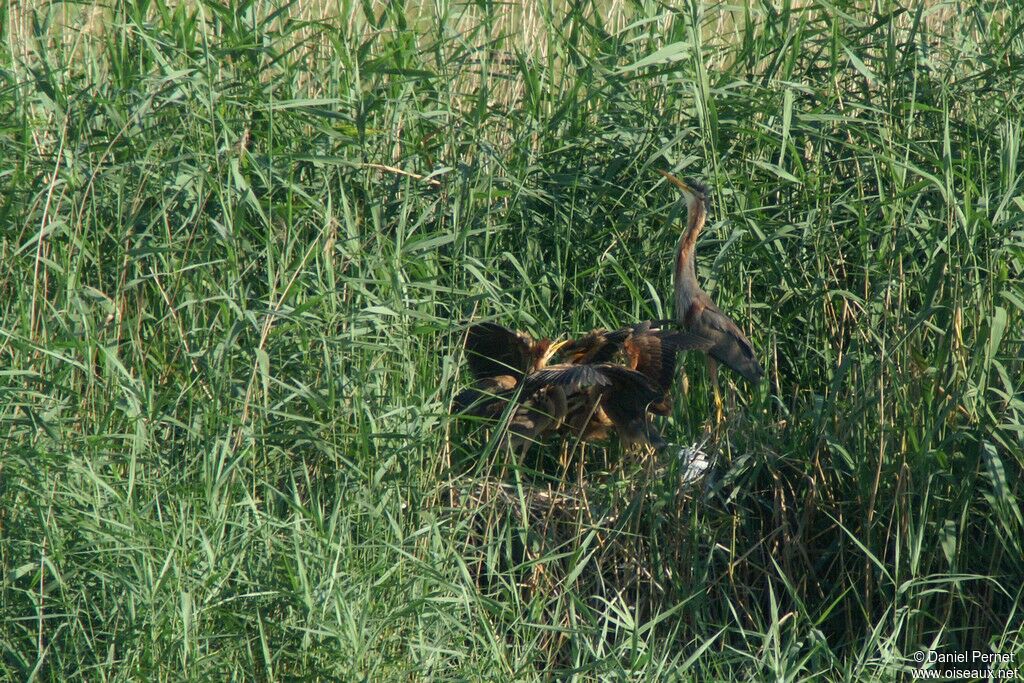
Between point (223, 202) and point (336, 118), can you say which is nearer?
point (223, 202)

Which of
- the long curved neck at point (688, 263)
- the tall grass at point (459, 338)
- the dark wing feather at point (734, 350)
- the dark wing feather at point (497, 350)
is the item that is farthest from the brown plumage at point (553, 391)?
the long curved neck at point (688, 263)

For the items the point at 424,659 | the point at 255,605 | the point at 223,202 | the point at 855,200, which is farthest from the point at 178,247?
the point at 855,200

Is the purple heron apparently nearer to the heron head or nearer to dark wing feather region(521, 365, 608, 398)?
the heron head

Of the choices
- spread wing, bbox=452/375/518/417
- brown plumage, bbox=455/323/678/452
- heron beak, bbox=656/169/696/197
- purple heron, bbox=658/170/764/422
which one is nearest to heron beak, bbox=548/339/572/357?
brown plumage, bbox=455/323/678/452

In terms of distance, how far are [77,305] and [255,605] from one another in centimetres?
116

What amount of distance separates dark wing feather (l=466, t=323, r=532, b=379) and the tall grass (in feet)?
0.23

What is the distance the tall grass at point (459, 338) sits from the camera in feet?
10.0

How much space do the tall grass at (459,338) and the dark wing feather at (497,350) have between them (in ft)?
0.23

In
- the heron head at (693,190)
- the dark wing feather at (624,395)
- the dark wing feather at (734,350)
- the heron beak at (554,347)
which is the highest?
the heron head at (693,190)

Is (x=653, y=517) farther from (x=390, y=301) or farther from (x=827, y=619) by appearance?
(x=390, y=301)

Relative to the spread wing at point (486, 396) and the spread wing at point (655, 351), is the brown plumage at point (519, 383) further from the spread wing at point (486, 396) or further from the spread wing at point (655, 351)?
the spread wing at point (655, 351)

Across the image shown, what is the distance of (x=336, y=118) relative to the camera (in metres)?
4.13

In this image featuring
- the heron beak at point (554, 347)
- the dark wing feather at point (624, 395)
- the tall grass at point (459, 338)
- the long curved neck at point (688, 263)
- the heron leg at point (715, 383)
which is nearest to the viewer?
the tall grass at point (459, 338)

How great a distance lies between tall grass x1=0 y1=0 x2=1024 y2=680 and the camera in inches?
120
